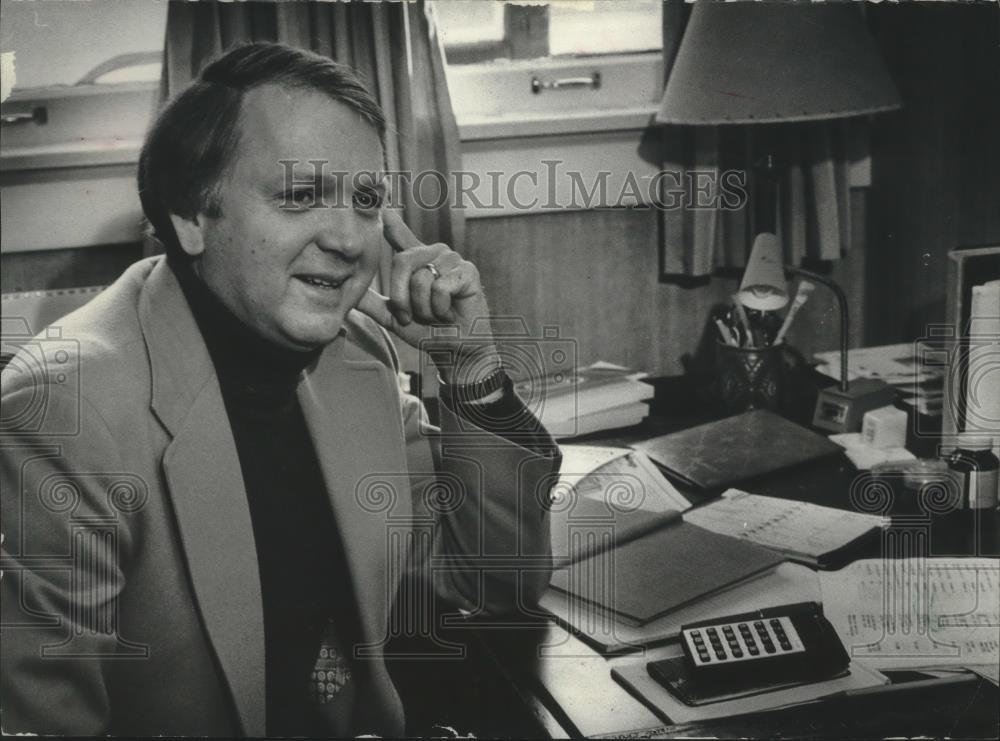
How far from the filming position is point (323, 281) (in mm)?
1010

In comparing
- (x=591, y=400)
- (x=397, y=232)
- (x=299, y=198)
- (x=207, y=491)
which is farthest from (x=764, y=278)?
(x=207, y=491)

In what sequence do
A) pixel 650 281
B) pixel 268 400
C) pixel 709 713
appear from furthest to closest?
pixel 650 281 → pixel 268 400 → pixel 709 713

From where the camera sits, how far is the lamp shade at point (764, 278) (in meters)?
1.33

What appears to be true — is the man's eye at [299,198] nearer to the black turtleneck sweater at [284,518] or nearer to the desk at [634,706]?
the black turtleneck sweater at [284,518]

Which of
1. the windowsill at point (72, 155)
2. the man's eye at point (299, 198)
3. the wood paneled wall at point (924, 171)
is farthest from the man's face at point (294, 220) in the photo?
the wood paneled wall at point (924, 171)

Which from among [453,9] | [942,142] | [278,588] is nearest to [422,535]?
[278,588]

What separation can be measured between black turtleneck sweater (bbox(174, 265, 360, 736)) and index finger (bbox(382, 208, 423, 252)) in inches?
5.6

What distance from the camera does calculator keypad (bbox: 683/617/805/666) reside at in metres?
0.95

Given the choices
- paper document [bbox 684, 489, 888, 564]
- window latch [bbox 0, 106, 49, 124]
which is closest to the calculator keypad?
paper document [bbox 684, 489, 888, 564]

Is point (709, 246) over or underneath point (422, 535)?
over

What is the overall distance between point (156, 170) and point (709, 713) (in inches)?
29.2

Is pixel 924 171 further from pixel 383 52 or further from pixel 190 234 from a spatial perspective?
pixel 190 234

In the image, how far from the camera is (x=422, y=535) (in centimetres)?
111

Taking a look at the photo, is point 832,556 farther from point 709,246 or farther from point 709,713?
point 709,246
